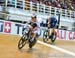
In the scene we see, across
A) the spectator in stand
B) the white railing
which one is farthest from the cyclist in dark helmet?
the spectator in stand

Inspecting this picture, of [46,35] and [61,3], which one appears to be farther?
[61,3]

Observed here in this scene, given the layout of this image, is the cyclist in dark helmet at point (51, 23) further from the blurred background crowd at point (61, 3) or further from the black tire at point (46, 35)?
the blurred background crowd at point (61, 3)

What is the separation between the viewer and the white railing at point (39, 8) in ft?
63.0

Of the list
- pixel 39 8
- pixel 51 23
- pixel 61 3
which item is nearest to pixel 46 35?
pixel 51 23

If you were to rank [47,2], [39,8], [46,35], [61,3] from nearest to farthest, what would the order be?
[46,35], [39,8], [47,2], [61,3]

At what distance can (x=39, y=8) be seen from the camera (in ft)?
71.2

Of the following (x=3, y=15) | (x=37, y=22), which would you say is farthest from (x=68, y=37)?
(x=37, y=22)

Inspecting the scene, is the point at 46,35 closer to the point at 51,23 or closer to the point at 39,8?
the point at 51,23

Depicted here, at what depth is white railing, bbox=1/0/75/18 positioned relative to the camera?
1920 centimetres

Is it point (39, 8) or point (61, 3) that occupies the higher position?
point (61, 3)

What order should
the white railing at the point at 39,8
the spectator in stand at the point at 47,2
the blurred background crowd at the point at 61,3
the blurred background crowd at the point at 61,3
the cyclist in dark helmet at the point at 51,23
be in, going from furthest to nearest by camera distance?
1. the blurred background crowd at the point at 61,3
2. the blurred background crowd at the point at 61,3
3. the spectator in stand at the point at 47,2
4. the white railing at the point at 39,8
5. the cyclist in dark helmet at the point at 51,23

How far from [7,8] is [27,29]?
7487mm

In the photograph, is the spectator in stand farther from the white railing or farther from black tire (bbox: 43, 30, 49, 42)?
black tire (bbox: 43, 30, 49, 42)

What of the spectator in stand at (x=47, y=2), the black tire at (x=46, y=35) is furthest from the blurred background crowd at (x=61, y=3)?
the black tire at (x=46, y=35)
